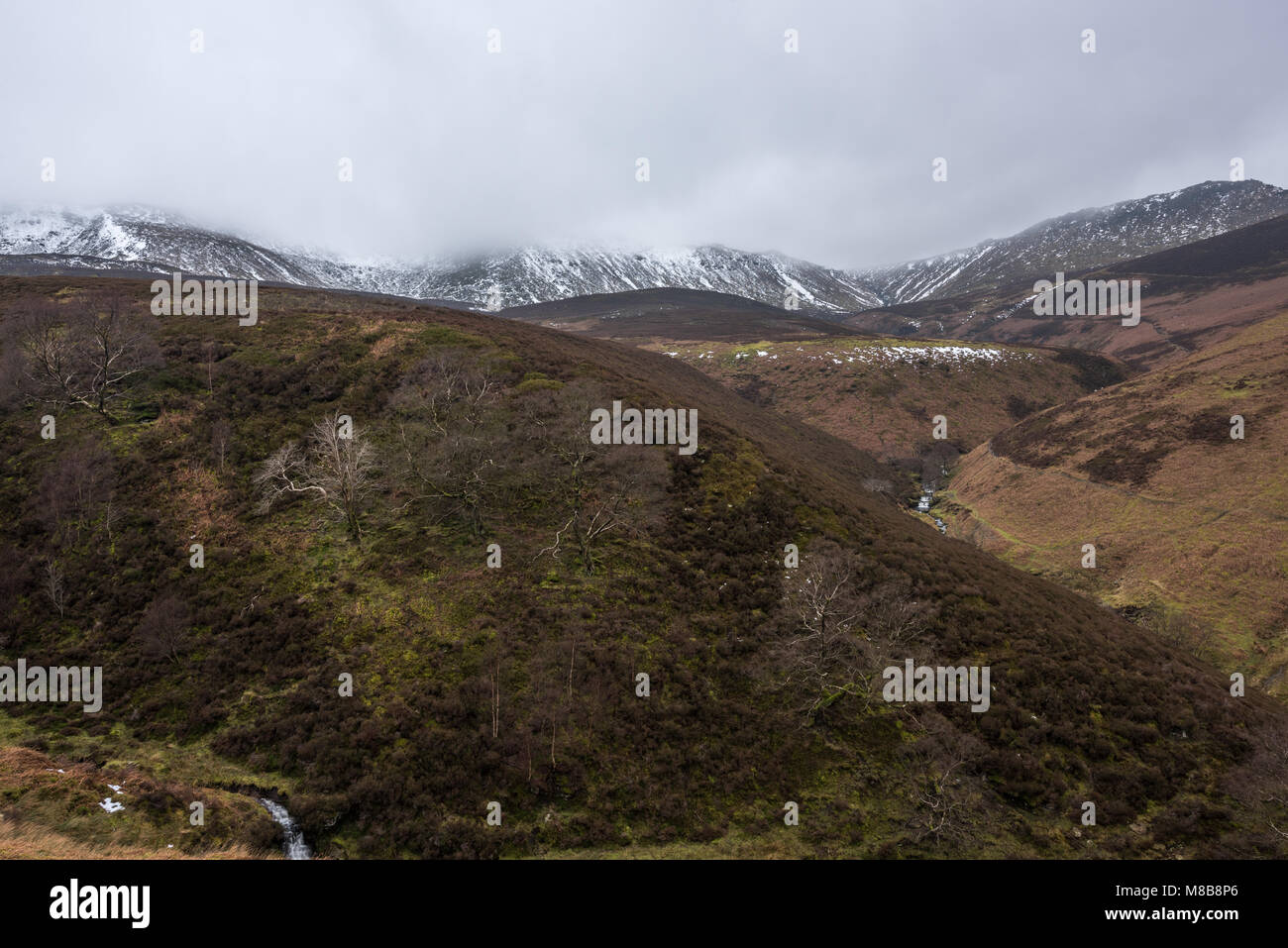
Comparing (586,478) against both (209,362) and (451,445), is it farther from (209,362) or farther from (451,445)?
(209,362)

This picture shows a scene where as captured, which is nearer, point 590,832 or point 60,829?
point 60,829

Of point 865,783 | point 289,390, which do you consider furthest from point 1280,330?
point 289,390

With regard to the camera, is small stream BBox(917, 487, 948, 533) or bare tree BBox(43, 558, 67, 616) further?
small stream BBox(917, 487, 948, 533)

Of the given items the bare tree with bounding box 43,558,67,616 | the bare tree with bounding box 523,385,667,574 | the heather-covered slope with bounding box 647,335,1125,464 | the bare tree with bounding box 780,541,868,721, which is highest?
the heather-covered slope with bounding box 647,335,1125,464

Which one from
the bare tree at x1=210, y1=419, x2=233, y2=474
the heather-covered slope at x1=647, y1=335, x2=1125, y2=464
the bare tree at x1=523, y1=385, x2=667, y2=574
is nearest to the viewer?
the bare tree at x1=523, y1=385, x2=667, y2=574

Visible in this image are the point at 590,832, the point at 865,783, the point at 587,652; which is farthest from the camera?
the point at 587,652

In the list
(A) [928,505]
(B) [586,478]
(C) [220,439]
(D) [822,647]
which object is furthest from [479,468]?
(A) [928,505]

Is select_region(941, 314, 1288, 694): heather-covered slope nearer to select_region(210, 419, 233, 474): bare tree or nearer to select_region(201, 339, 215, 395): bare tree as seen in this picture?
select_region(210, 419, 233, 474): bare tree

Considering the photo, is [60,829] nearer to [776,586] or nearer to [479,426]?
[479,426]

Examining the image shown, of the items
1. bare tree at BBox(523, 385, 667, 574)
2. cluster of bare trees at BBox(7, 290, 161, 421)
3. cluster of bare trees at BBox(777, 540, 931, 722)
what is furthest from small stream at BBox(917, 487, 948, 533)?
cluster of bare trees at BBox(7, 290, 161, 421)
